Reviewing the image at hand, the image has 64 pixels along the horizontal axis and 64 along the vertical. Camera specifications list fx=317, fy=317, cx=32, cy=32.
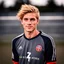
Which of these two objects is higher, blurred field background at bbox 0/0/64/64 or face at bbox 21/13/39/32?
blurred field background at bbox 0/0/64/64

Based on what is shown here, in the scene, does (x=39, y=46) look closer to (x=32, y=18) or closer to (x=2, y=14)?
(x=32, y=18)

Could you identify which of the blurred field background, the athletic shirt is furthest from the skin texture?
the blurred field background

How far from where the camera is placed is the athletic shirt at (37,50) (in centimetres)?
264

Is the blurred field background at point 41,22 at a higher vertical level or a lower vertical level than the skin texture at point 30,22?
higher

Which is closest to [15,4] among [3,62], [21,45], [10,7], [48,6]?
[10,7]

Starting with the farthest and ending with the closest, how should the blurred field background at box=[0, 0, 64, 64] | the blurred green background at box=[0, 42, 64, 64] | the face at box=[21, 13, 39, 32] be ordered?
the blurred field background at box=[0, 0, 64, 64]
the blurred green background at box=[0, 42, 64, 64]
the face at box=[21, 13, 39, 32]

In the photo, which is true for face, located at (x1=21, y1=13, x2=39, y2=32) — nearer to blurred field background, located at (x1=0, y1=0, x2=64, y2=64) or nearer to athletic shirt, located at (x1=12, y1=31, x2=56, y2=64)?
athletic shirt, located at (x1=12, y1=31, x2=56, y2=64)

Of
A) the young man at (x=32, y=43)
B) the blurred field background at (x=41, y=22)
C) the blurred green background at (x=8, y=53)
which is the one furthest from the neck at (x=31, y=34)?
the blurred field background at (x=41, y=22)

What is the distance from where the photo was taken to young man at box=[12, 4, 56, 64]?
262 centimetres

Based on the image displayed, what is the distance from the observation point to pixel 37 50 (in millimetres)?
2646

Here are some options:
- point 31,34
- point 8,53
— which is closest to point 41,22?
point 8,53

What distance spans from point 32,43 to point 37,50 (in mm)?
81

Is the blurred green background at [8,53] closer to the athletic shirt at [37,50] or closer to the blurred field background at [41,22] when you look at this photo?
the blurred field background at [41,22]

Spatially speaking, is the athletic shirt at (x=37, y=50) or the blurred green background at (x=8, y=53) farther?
the blurred green background at (x=8, y=53)
